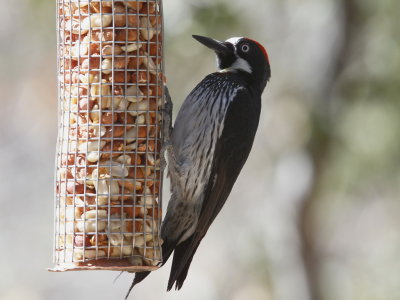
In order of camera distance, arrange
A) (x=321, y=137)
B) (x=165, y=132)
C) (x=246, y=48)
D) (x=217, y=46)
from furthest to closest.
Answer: (x=321, y=137), (x=246, y=48), (x=217, y=46), (x=165, y=132)

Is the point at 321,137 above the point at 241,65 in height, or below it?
below

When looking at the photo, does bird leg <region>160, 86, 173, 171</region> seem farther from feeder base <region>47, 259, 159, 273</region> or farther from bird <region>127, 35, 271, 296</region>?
feeder base <region>47, 259, 159, 273</region>

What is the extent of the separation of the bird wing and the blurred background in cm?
372

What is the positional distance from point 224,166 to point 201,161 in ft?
0.45

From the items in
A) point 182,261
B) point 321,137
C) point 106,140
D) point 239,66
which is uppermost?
point 239,66

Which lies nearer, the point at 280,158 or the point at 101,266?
the point at 101,266

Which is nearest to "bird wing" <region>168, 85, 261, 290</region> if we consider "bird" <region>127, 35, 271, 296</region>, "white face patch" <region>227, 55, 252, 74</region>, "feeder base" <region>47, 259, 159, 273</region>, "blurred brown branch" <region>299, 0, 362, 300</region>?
"bird" <region>127, 35, 271, 296</region>

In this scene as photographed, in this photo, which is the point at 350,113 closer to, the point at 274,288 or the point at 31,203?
the point at 274,288

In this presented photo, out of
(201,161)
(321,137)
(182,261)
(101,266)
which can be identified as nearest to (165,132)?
(201,161)

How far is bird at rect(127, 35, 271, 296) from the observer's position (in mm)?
5285

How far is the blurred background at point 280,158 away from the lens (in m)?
9.57

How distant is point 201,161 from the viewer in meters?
5.35

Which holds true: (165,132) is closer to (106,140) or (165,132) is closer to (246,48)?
(106,140)

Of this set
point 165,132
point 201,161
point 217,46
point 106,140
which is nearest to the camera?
point 106,140
